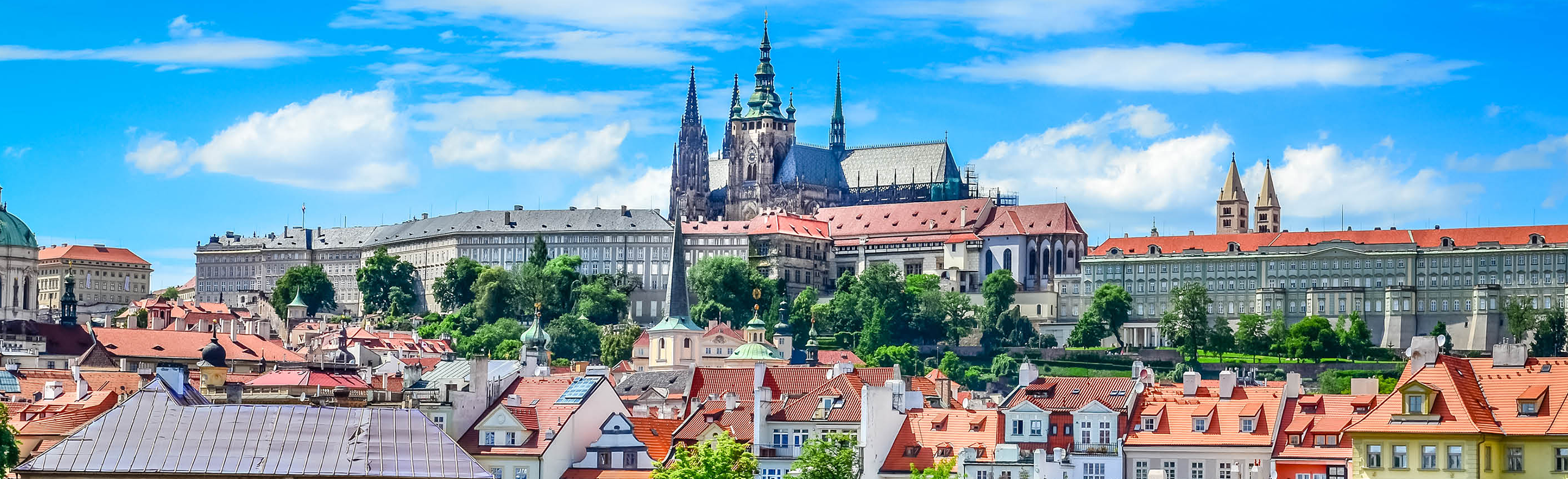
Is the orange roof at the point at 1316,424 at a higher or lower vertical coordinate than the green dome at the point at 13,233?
lower

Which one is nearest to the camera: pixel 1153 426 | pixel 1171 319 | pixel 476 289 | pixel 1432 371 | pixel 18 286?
pixel 1432 371

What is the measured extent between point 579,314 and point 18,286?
36.0 m

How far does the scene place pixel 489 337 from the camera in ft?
567

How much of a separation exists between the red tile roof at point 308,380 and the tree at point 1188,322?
87669mm

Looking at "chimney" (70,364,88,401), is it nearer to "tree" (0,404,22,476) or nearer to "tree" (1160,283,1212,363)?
"tree" (0,404,22,476)

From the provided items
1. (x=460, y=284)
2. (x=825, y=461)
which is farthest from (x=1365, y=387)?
(x=460, y=284)

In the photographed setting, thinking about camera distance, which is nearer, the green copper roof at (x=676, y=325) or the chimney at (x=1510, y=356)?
the chimney at (x=1510, y=356)

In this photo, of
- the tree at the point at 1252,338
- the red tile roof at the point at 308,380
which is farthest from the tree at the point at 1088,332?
the red tile roof at the point at 308,380

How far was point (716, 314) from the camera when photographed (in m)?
182

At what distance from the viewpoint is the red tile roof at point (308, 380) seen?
79625 mm

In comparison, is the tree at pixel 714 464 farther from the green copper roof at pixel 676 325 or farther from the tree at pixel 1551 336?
the tree at pixel 1551 336

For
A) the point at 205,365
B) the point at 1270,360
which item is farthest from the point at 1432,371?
the point at 1270,360

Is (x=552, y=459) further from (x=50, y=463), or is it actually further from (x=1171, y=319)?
(x=1171, y=319)

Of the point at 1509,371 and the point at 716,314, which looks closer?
the point at 1509,371
